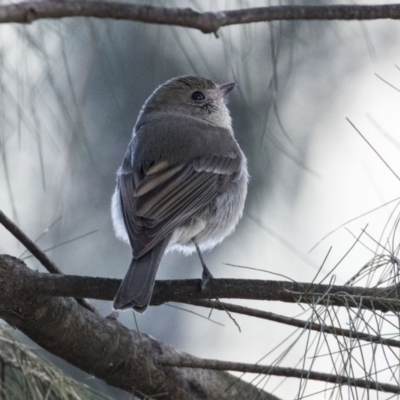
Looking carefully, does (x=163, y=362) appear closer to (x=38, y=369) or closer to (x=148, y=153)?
(x=38, y=369)

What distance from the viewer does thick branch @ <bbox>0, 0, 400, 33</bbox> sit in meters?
1.83

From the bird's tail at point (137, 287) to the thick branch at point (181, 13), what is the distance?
45.6 inches

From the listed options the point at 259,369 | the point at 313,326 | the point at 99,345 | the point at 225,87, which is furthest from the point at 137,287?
the point at 225,87

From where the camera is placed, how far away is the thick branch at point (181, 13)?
1827 mm

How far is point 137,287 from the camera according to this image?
9.75 feet

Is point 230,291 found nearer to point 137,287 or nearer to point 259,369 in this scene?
point 259,369

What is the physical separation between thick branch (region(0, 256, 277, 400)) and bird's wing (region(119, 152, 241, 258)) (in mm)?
477

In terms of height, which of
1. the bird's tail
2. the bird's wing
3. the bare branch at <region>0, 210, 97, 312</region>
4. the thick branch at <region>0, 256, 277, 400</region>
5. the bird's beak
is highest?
the bird's beak

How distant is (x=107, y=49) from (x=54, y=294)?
97cm

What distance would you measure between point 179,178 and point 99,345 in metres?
1.25

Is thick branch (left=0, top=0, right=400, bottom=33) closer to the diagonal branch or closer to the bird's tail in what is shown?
the diagonal branch

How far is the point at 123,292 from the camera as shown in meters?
2.91

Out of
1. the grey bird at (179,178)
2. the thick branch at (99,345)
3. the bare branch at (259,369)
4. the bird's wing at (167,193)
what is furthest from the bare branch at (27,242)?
the bird's wing at (167,193)

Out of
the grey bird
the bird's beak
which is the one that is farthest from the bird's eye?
the bird's beak
